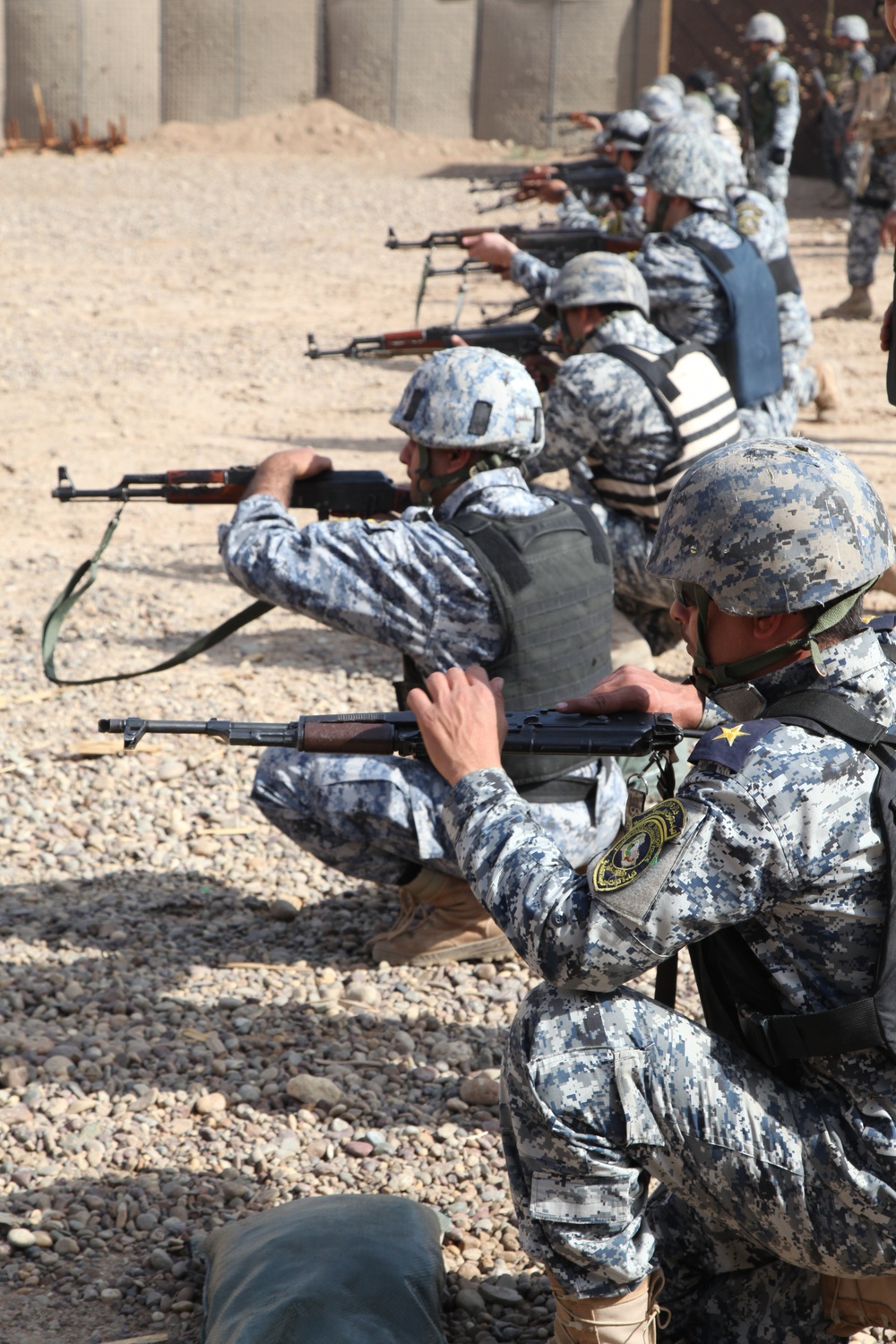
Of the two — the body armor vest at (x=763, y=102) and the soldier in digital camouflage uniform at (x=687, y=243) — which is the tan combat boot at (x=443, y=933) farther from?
the body armor vest at (x=763, y=102)

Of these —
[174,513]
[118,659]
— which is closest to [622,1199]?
[118,659]

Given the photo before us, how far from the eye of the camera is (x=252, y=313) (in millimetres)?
12430

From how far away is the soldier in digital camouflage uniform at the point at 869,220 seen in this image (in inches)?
450

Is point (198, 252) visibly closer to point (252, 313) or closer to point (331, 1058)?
point (252, 313)

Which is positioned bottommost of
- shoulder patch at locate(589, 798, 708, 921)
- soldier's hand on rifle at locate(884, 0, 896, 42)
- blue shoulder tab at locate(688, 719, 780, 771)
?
shoulder patch at locate(589, 798, 708, 921)

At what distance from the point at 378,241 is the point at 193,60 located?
7.40 meters

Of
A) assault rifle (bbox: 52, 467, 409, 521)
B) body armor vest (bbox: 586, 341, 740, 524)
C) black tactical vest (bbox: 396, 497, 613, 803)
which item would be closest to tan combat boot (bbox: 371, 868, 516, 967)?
black tactical vest (bbox: 396, 497, 613, 803)

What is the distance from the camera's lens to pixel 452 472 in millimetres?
3631

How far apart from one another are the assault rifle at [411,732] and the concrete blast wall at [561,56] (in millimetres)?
21004

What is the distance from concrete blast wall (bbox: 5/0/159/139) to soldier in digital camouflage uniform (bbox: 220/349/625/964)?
19.3m

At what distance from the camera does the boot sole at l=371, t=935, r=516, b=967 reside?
3.64 meters

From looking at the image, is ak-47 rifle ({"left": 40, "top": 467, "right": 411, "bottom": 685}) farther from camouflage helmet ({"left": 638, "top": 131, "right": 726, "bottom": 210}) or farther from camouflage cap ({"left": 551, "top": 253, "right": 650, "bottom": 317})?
camouflage helmet ({"left": 638, "top": 131, "right": 726, "bottom": 210})

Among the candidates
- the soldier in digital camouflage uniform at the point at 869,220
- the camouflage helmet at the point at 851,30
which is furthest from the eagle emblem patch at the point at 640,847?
the camouflage helmet at the point at 851,30

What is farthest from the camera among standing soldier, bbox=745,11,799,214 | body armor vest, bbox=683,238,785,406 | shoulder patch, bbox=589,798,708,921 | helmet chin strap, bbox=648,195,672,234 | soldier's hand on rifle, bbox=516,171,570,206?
standing soldier, bbox=745,11,799,214
